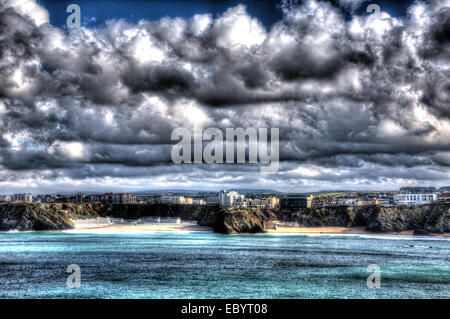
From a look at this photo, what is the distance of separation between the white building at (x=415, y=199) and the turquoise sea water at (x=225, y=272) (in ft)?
281

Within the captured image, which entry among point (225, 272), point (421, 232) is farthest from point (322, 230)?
point (225, 272)

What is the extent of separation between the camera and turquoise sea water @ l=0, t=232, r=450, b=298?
47.9 m

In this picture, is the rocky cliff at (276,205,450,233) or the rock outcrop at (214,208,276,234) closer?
the rocky cliff at (276,205,450,233)

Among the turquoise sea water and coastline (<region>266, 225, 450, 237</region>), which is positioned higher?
the turquoise sea water

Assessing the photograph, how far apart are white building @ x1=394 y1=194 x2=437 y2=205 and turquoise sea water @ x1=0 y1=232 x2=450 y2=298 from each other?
85.5 meters

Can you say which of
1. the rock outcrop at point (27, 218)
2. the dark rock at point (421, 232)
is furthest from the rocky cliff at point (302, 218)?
the dark rock at point (421, 232)

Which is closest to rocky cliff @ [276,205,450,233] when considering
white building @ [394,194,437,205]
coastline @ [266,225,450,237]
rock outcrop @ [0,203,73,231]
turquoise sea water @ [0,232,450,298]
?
coastline @ [266,225,450,237]

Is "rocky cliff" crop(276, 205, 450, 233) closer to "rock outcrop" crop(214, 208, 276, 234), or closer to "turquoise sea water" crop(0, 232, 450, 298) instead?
"rock outcrop" crop(214, 208, 276, 234)

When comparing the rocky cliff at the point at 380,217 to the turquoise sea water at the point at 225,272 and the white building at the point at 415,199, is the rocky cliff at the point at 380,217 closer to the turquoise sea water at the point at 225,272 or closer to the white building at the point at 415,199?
the white building at the point at 415,199

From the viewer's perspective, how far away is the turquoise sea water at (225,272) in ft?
157

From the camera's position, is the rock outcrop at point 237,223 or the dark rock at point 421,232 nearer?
the dark rock at point 421,232

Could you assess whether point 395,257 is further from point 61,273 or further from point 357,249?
point 61,273

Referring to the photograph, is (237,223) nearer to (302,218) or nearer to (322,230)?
(322,230)

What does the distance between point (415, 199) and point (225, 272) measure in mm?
140776
